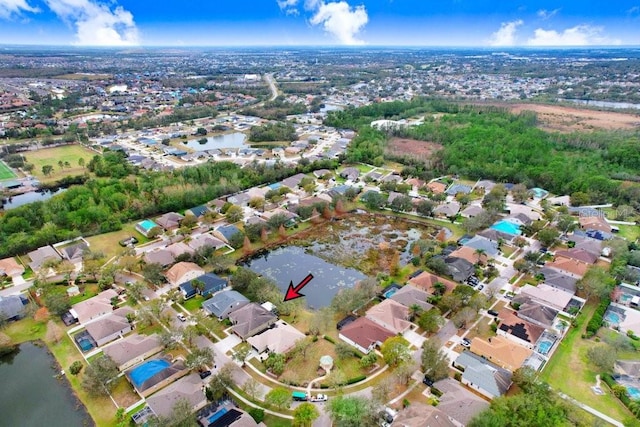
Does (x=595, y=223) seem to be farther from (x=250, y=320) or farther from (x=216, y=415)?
(x=216, y=415)

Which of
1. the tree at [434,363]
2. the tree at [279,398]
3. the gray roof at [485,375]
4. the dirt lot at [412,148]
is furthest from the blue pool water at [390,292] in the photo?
the dirt lot at [412,148]

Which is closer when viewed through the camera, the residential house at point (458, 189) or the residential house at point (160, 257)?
the residential house at point (160, 257)

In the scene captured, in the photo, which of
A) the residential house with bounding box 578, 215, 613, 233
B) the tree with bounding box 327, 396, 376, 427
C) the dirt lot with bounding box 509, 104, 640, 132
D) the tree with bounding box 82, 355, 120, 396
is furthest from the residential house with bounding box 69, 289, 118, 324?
the dirt lot with bounding box 509, 104, 640, 132

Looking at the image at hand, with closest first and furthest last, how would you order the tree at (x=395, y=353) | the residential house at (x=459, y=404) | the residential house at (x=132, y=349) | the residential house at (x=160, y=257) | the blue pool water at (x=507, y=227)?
the residential house at (x=459, y=404)
the tree at (x=395, y=353)
the residential house at (x=132, y=349)
the residential house at (x=160, y=257)
the blue pool water at (x=507, y=227)

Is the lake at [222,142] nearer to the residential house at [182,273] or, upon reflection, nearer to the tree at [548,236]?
the residential house at [182,273]

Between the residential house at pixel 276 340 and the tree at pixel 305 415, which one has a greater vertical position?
the tree at pixel 305 415
